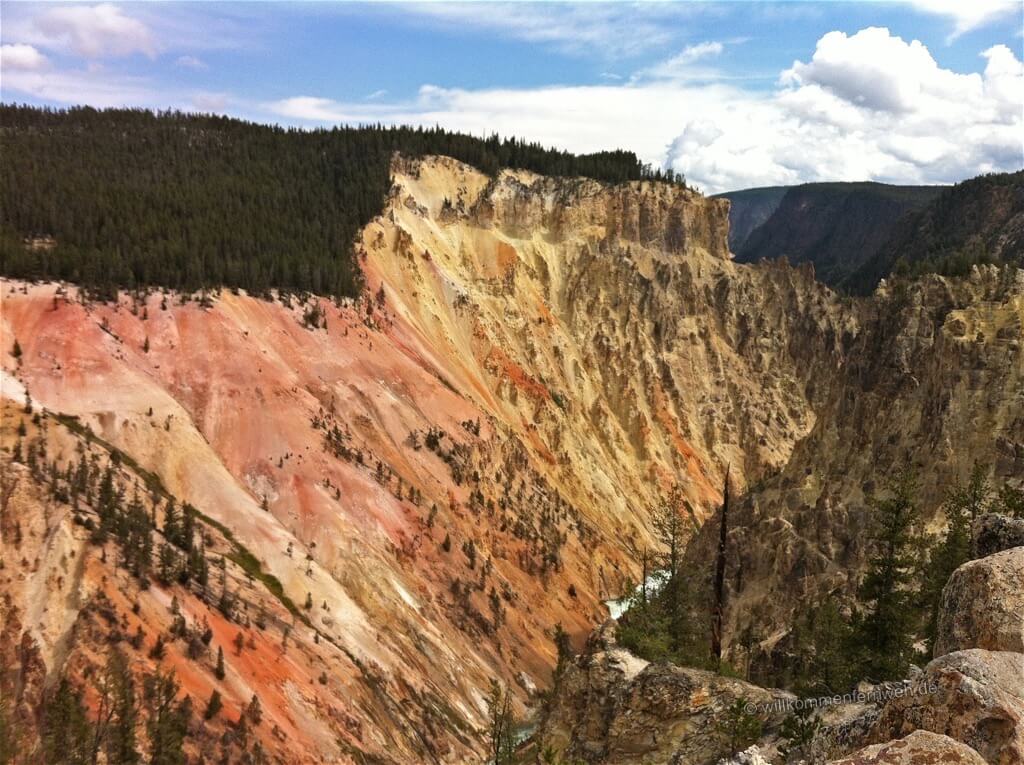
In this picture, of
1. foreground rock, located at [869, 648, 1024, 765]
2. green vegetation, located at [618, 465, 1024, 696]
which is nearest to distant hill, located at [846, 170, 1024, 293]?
green vegetation, located at [618, 465, 1024, 696]

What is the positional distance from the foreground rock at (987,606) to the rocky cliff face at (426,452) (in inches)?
951

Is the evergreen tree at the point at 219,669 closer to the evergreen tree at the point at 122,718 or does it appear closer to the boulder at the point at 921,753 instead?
the evergreen tree at the point at 122,718

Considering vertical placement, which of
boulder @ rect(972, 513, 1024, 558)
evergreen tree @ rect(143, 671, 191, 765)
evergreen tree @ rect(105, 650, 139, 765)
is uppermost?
boulder @ rect(972, 513, 1024, 558)

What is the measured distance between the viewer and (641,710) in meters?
22.8

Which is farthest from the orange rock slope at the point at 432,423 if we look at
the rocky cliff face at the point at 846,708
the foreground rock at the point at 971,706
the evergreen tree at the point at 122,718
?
the foreground rock at the point at 971,706

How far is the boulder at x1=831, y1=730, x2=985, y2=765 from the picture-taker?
29.3ft

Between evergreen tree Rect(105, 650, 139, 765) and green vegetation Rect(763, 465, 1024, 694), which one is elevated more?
green vegetation Rect(763, 465, 1024, 694)

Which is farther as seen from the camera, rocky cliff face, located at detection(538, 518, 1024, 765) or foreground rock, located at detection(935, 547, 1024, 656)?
foreground rock, located at detection(935, 547, 1024, 656)

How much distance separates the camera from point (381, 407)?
193ft

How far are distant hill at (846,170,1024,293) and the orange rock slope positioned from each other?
4516cm

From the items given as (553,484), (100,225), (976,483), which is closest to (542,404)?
(553,484)

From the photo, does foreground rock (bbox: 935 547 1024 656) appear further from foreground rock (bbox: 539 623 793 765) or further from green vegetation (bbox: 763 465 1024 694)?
green vegetation (bbox: 763 465 1024 694)

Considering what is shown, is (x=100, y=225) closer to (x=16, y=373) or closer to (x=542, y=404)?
(x=16, y=373)

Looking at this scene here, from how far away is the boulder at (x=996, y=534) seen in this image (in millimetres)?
17031
